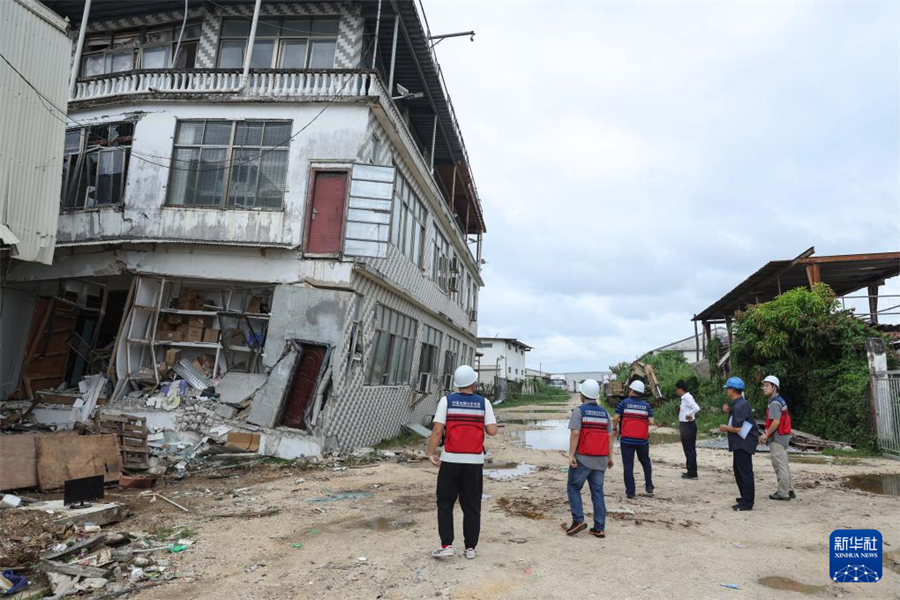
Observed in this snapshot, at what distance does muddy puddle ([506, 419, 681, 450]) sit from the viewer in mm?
15781

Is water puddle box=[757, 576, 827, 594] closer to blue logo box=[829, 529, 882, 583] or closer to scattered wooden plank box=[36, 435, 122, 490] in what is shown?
blue logo box=[829, 529, 882, 583]

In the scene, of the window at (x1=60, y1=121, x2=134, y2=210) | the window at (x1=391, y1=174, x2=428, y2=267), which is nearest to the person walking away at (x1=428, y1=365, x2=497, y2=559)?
the window at (x1=391, y1=174, x2=428, y2=267)

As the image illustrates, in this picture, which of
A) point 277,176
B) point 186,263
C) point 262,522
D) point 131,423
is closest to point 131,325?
point 186,263

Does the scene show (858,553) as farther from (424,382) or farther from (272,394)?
(424,382)

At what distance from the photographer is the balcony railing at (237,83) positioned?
39.6 ft

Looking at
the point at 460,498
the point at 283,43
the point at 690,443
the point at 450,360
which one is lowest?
the point at 460,498

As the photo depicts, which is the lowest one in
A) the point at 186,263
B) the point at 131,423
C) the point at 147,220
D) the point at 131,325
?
the point at 131,423

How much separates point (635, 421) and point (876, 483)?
14.5 feet

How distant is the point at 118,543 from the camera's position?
5.65m

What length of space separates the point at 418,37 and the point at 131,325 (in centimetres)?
950

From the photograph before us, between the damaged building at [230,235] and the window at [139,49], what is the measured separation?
0.19ft

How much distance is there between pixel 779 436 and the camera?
7.61m

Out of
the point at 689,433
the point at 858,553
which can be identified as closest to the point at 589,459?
the point at 858,553

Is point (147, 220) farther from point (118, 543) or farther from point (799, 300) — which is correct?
point (799, 300)
